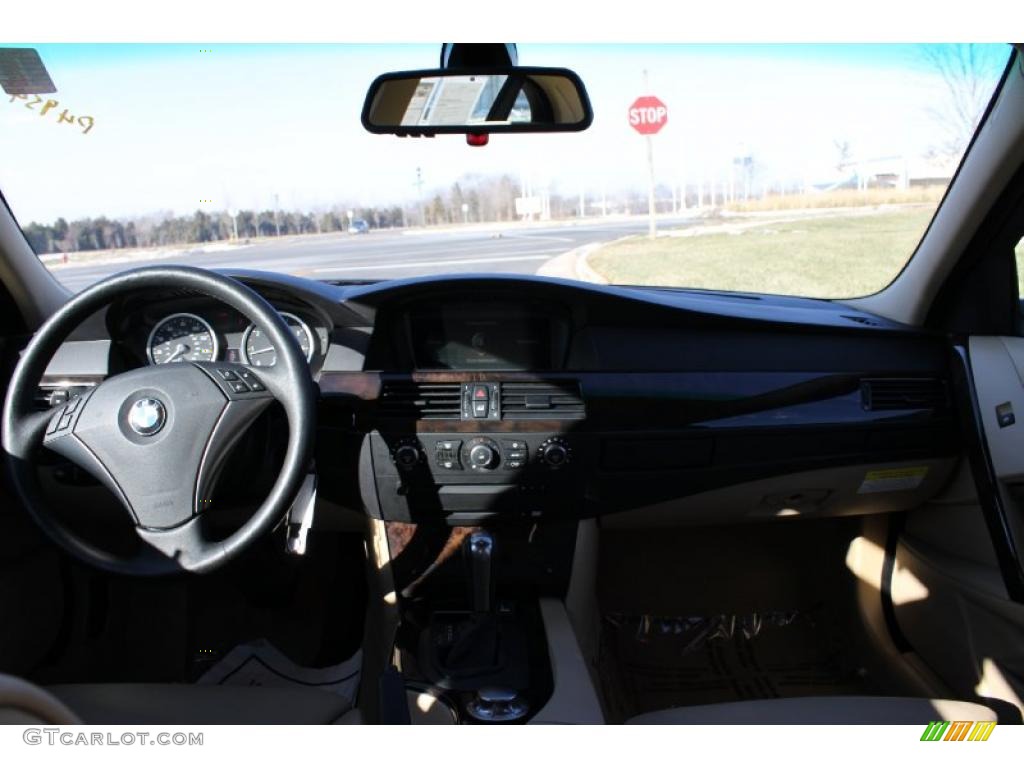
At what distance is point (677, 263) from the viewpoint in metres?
4.21

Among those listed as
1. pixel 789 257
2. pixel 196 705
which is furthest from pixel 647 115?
pixel 196 705

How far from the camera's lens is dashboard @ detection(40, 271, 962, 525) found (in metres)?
2.77

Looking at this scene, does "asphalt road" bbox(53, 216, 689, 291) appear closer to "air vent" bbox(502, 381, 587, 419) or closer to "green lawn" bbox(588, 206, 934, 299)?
"green lawn" bbox(588, 206, 934, 299)

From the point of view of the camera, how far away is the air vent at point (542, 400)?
2766 mm

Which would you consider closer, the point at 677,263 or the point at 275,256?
the point at 275,256

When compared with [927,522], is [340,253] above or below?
above

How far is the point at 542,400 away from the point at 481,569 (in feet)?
1.93

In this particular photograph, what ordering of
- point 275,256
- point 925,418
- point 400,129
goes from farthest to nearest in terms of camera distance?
point 275,256, point 925,418, point 400,129

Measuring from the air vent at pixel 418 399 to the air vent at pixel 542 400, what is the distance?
161 millimetres

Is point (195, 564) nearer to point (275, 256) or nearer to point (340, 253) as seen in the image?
point (275, 256)

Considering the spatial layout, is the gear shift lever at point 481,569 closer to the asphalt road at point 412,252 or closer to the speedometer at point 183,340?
the asphalt road at point 412,252

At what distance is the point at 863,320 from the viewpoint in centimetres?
312

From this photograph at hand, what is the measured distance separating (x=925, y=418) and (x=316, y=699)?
7.38ft

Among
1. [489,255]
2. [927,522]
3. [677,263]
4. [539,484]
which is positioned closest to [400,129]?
[539,484]
